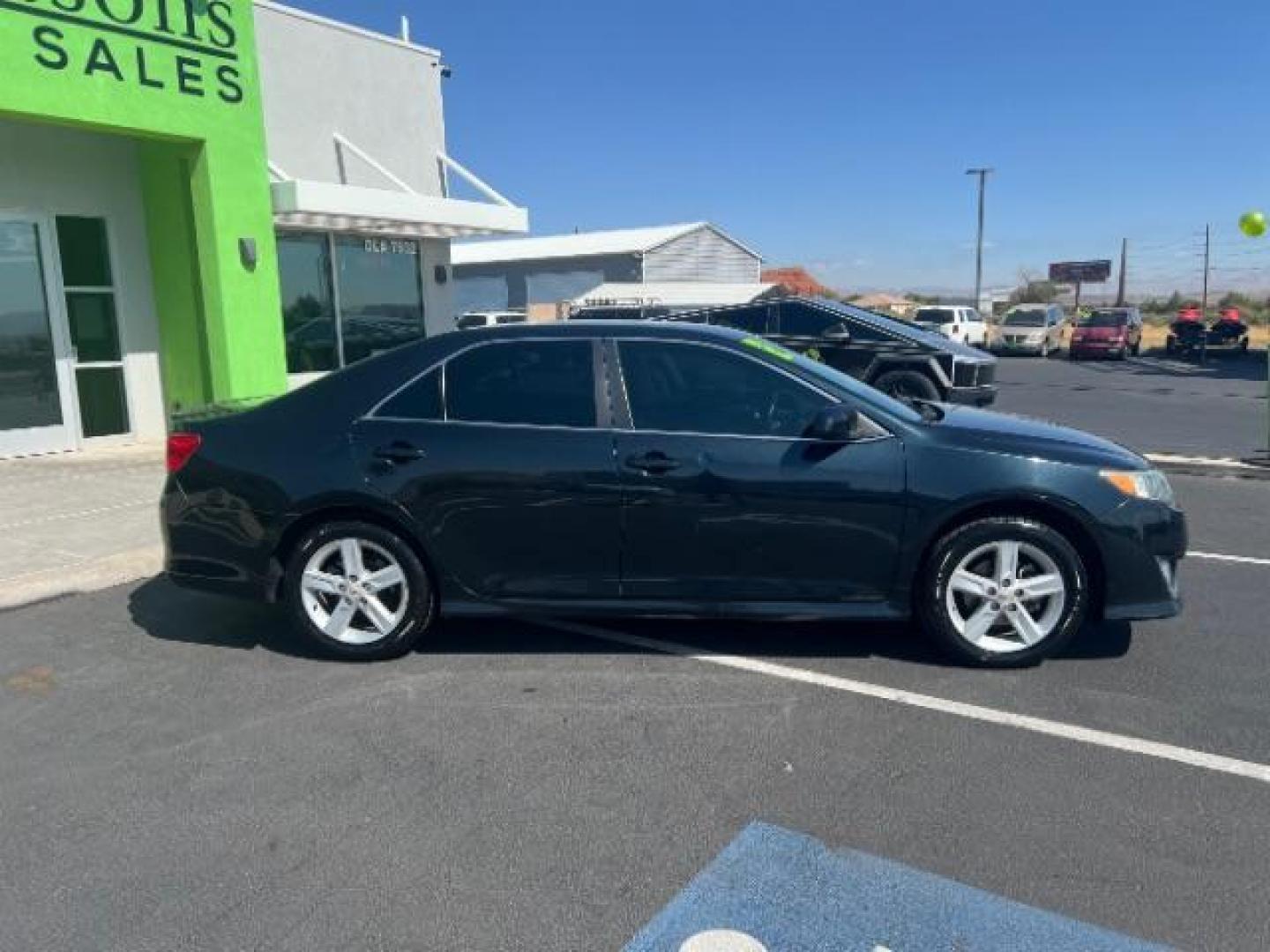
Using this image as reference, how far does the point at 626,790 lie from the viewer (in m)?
3.38

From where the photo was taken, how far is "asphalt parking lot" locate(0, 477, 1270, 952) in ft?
8.87

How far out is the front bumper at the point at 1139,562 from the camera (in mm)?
4266

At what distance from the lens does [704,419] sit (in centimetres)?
446

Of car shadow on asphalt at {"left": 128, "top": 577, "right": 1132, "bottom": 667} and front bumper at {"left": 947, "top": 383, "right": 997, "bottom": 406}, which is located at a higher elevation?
front bumper at {"left": 947, "top": 383, "right": 997, "bottom": 406}

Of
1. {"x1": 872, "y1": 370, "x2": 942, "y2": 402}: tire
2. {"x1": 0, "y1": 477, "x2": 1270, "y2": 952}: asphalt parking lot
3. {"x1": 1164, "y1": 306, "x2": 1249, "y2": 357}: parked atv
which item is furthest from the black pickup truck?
{"x1": 1164, "y1": 306, "x2": 1249, "y2": 357}: parked atv

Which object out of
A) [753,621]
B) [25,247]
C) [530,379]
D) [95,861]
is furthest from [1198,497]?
[25,247]

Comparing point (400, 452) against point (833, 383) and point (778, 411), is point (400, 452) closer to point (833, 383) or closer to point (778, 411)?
point (778, 411)

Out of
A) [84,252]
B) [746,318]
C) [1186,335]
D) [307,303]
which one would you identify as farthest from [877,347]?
[1186,335]

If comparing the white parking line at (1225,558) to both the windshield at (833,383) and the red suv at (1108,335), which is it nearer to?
the windshield at (833,383)

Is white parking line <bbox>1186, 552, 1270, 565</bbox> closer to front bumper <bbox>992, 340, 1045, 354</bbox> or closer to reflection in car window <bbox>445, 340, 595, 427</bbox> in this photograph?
reflection in car window <bbox>445, 340, 595, 427</bbox>

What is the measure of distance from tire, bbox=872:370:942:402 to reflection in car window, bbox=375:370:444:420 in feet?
25.8

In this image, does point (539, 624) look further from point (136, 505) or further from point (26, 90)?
point (26, 90)

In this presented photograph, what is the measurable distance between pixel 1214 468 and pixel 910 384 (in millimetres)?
3358

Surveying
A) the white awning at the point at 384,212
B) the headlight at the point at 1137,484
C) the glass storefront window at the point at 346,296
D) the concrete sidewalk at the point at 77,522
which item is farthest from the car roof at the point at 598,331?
the glass storefront window at the point at 346,296
